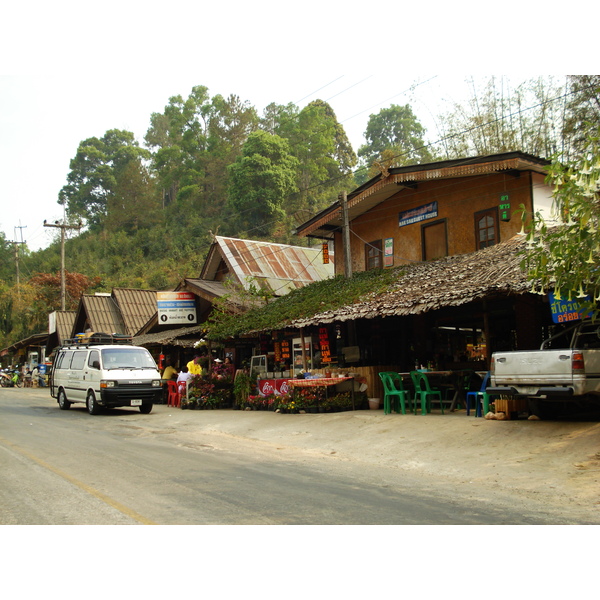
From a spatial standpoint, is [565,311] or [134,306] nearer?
[565,311]

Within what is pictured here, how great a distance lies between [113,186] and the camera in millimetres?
70750

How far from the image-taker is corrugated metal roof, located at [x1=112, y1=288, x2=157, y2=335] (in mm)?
36237

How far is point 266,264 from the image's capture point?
94.0ft

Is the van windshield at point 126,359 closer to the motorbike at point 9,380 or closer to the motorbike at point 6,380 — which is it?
the motorbike at point 9,380

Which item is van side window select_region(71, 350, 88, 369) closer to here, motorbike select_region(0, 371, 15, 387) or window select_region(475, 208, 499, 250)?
window select_region(475, 208, 499, 250)

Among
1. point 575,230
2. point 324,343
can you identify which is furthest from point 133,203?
point 575,230

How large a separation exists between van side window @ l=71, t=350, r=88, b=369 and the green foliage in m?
4.25

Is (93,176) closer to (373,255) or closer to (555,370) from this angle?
(373,255)

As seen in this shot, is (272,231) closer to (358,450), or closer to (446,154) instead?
(446,154)

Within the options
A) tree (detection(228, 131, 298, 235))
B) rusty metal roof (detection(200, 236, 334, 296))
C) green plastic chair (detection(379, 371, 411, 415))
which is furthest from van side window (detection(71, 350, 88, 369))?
tree (detection(228, 131, 298, 235))

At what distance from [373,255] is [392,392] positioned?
8058 mm

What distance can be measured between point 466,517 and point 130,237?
61.4 metres

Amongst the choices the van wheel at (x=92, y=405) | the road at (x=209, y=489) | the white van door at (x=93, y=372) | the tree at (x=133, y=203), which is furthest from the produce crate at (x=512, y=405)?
the tree at (x=133, y=203)

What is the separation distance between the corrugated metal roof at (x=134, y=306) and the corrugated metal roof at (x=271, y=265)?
10890 millimetres
